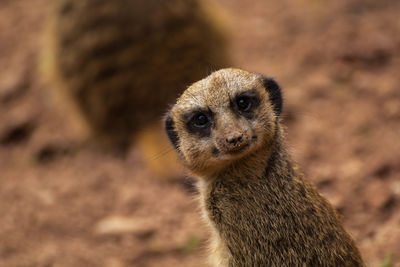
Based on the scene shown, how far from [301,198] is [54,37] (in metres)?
3.36

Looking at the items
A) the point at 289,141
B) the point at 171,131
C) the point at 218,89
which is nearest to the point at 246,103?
the point at 218,89

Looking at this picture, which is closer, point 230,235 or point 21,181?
point 230,235

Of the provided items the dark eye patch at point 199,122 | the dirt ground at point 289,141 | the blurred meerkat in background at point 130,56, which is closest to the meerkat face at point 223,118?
the dark eye patch at point 199,122

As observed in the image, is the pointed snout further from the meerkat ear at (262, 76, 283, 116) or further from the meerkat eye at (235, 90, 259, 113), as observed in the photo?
the meerkat ear at (262, 76, 283, 116)

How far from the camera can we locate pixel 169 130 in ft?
8.97

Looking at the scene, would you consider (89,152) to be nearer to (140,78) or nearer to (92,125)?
(92,125)

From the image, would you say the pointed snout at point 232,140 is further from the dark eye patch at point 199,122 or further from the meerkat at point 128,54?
the meerkat at point 128,54

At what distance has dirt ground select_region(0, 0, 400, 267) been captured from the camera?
375 cm

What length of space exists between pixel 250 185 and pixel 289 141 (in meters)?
1.25

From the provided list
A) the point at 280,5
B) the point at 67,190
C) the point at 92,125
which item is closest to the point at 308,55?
the point at 280,5

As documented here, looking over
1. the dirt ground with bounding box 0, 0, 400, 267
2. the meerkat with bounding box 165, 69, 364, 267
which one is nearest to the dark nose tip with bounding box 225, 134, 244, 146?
the meerkat with bounding box 165, 69, 364, 267

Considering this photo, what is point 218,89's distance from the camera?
2.48 metres

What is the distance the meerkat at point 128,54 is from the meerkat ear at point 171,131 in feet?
6.83

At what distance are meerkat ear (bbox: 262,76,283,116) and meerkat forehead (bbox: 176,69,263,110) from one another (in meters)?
0.09
